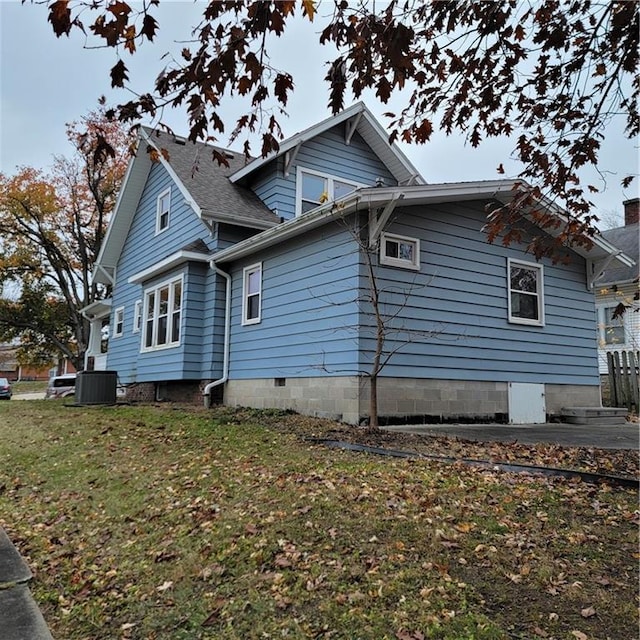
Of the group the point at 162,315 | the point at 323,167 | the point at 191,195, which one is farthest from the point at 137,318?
the point at 323,167

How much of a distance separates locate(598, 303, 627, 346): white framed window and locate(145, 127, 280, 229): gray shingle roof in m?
14.9

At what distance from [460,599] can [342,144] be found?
13835 millimetres

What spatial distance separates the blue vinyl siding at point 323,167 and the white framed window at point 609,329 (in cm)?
1148

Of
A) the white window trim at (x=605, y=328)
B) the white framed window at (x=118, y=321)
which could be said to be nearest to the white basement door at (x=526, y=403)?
the white window trim at (x=605, y=328)

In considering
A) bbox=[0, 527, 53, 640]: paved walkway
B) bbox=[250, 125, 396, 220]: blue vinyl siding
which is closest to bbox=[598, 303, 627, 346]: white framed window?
bbox=[250, 125, 396, 220]: blue vinyl siding

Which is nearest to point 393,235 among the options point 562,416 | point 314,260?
point 314,260

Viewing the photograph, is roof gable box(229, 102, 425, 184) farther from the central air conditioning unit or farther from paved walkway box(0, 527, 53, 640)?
paved walkway box(0, 527, 53, 640)

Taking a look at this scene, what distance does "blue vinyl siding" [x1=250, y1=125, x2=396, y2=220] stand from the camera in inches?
545

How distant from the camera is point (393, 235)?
9.27 meters

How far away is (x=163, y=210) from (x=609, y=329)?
57.8ft

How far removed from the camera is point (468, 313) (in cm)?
1031

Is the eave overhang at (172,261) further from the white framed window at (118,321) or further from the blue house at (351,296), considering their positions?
the white framed window at (118,321)

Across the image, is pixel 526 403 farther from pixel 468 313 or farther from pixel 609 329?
pixel 609 329

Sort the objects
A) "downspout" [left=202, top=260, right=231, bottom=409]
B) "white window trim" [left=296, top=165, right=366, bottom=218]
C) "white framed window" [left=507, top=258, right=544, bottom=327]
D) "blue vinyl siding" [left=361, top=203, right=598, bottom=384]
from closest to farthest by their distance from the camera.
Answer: "blue vinyl siding" [left=361, top=203, right=598, bottom=384] → "white framed window" [left=507, top=258, right=544, bottom=327] → "downspout" [left=202, top=260, right=231, bottom=409] → "white window trim" [left=296, top=165, right=366, bottom=218]
